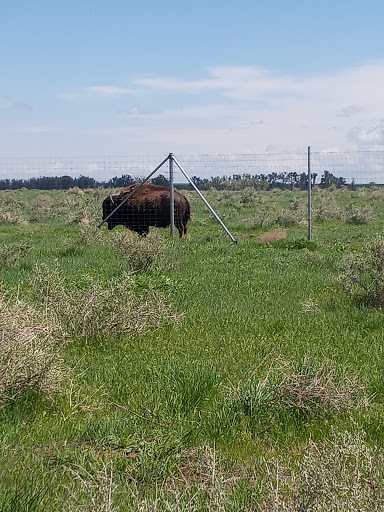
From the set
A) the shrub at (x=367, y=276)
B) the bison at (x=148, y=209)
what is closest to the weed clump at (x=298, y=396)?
the shrub at (x=367, y=276)

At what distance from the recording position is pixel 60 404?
14.3 ft

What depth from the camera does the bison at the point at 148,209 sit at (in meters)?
16.9

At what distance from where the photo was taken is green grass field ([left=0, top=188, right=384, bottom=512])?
2.91 metres

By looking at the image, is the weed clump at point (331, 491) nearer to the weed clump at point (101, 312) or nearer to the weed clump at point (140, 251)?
the weed clump at point (101, 312)

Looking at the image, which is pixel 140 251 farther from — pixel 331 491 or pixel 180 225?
pixel 331 491

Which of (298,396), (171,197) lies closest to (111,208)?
(171,197)

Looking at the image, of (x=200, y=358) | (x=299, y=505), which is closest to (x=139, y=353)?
(x=200, y=358)

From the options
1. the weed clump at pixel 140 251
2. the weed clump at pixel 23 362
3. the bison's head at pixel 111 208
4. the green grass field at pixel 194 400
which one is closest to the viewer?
the green grass field at pixel 194 400

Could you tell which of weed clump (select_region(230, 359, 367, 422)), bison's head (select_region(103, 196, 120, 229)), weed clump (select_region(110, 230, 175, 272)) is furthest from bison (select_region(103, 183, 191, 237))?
weed clump (select_region(230, 359, 367, 422))

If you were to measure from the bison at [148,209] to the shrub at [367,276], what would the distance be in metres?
8.96

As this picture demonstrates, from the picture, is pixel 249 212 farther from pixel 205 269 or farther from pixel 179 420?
pixel 179 420

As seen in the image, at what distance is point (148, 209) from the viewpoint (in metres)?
17.0

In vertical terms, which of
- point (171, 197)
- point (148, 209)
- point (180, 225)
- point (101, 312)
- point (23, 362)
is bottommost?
point (180, 225)

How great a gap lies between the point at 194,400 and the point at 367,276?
459 centimetres
